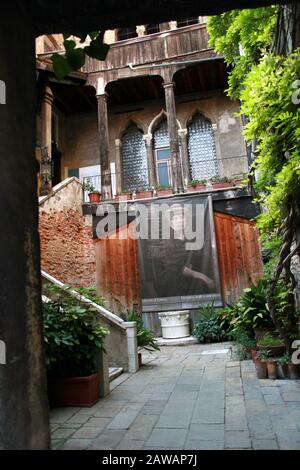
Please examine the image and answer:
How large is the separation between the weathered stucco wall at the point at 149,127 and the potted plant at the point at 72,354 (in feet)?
32.6

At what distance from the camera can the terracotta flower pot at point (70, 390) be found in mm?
4441

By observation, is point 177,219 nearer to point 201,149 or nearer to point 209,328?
point 209,328

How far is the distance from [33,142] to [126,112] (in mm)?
13545

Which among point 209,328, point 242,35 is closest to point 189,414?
point 242,35

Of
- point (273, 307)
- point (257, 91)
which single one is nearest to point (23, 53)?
point (257, 91)

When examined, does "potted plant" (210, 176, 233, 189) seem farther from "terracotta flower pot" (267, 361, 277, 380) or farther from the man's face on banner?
"terracotta flower pot" (267, 361, 277, 380)

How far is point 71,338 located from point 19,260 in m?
2.74

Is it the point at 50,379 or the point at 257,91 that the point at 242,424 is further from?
the point at 257,91

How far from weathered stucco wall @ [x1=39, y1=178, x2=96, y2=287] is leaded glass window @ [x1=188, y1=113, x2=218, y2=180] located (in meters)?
4.58

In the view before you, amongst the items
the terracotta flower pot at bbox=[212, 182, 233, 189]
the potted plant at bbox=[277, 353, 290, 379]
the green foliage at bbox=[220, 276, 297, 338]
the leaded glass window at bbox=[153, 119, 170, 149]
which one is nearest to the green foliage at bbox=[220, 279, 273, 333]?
the green foliage at bbox=[220, 276, 297, 338]

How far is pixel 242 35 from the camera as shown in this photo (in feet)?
16.2

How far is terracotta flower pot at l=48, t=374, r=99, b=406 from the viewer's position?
14.6 ft

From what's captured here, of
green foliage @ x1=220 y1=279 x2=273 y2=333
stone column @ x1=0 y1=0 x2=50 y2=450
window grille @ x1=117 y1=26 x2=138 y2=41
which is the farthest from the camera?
window grille @ x1=117 y1=26 x2=138 y2=41

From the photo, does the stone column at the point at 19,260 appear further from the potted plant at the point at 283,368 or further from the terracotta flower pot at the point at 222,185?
the terracotta flower pot at the point at 222,185
